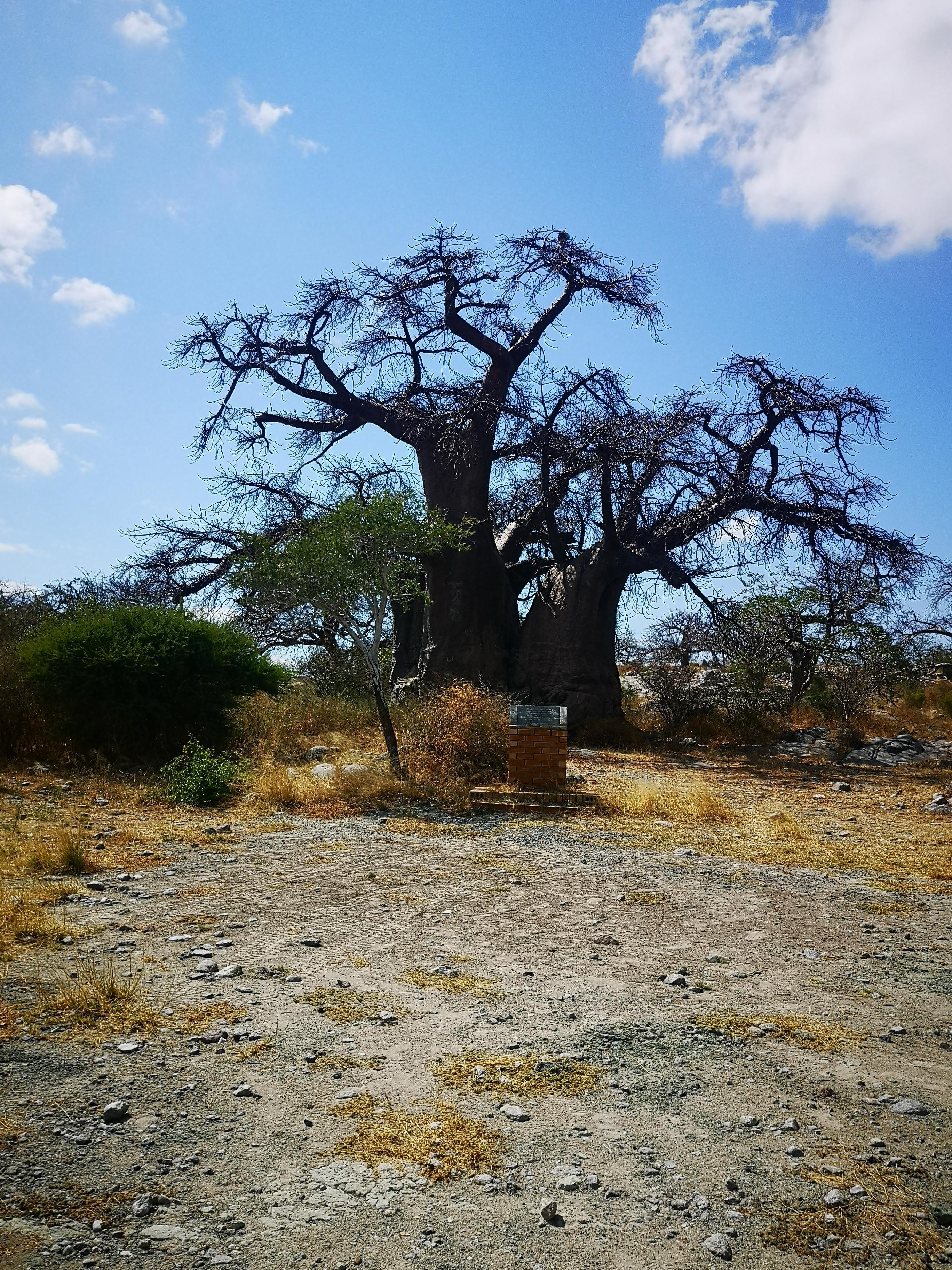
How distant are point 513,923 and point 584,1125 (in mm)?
2183

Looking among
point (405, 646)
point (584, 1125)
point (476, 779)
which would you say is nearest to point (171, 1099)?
point (584, 1125)

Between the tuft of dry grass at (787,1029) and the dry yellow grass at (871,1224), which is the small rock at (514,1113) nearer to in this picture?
the dry yellow grass at (871,1224)

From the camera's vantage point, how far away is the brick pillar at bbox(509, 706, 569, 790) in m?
9.16

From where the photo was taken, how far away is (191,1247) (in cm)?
217

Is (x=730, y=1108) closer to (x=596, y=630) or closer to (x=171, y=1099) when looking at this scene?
(x=171, y=1099)

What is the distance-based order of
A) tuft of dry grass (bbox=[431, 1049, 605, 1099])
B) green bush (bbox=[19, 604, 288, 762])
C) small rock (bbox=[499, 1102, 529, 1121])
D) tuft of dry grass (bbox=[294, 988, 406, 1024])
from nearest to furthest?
small rock (bbox=[499, 1102, 529, 1121])
tuft of dry grass (bbox=[431, 1049, 605, 1099])
tuft of dry grass (bbox=[294, 988, 406, 1024])
green bush (bbox=[19, 604, 288, 762])

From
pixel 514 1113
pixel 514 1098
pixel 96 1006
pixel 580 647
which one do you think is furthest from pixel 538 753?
pixel 580 647

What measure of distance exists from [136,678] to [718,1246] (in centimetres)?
922

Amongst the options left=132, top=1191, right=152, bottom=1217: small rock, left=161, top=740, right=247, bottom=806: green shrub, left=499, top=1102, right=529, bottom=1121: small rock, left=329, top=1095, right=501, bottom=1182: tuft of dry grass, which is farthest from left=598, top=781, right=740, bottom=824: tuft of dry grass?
left=132, top=1191, right=152, bottom=1217: small rock

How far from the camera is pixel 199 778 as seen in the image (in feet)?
28.6

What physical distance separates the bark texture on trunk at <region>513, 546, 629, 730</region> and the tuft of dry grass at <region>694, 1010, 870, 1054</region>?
38.7 feet

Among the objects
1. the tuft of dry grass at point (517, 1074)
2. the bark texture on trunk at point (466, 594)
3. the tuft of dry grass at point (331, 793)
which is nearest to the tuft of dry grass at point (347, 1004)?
the tuft of dry grass at point (517, 1074)

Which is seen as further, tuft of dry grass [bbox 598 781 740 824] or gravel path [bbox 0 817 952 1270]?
tuft of dry grass [bbox 598 781 740 824]

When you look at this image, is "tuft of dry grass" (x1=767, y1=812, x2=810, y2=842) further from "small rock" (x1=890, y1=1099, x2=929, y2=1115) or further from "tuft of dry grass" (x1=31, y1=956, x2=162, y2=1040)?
"tuft of dry grass" (x1=31, y1=956, x2=162, y2=1040)
